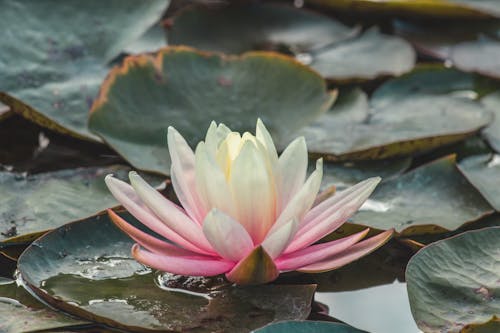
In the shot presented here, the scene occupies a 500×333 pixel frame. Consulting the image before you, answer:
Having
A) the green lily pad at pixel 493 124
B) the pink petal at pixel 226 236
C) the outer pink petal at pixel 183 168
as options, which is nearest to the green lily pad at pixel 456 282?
the pink petal at pixel 226 236

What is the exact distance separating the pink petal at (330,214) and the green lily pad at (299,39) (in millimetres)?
872

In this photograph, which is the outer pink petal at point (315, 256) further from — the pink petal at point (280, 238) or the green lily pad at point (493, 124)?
the green lily pad at point (493, 124)

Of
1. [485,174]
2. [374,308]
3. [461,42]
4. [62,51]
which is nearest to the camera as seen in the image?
[374,308]

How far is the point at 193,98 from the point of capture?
1930 mm

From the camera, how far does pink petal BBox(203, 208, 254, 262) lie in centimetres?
120

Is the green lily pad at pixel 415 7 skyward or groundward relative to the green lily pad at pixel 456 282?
skyward

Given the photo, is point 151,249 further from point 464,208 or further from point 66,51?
point 66,51

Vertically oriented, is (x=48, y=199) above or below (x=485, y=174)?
above

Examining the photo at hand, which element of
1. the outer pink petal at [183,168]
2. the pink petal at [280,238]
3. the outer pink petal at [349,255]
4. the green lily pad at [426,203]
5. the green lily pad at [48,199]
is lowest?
the green lily pad at [426,203]

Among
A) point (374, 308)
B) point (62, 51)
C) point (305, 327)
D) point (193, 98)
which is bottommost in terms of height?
point (374, 308)

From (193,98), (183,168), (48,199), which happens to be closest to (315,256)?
(183,168)

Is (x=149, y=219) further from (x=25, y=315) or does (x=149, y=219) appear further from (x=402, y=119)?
(x=402, y=119)

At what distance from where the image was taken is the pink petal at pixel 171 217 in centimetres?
129

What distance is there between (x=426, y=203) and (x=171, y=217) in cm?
63
